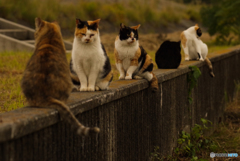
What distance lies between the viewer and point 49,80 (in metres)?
2.38

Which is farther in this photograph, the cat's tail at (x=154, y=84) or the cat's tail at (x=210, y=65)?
the cat's tail at (x=210, y=65)

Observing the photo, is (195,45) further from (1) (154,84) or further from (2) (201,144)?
(1) (154,84)

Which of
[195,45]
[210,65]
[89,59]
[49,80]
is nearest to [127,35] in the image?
[89,59]

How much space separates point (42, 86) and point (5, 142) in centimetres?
60

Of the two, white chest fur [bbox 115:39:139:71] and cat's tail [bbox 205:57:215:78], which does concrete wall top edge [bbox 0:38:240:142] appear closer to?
white chest fur [bbox 115:39:139:71]

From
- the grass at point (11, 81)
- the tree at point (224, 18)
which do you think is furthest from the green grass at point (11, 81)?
the tree at point (224, 18)

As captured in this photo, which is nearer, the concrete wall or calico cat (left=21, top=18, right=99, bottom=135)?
the concrete wall

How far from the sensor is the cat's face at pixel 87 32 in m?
3.13

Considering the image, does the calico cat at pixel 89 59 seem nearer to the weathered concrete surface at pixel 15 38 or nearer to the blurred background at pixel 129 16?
the weathered concrete surface at pixel 15 38

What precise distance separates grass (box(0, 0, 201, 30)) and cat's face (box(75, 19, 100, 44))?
10153mm

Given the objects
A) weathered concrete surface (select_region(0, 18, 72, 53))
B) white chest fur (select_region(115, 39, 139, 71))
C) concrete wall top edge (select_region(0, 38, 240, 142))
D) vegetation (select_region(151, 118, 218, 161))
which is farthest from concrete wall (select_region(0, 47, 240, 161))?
weathered concrete surface (select_region(0, 18, 72, 53))

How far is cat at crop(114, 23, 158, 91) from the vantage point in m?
4.01

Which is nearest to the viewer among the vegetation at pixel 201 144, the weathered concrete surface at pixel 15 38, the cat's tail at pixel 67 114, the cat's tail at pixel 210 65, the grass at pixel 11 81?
the cat's tail at pixel 67 114

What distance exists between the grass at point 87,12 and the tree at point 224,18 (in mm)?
4229
